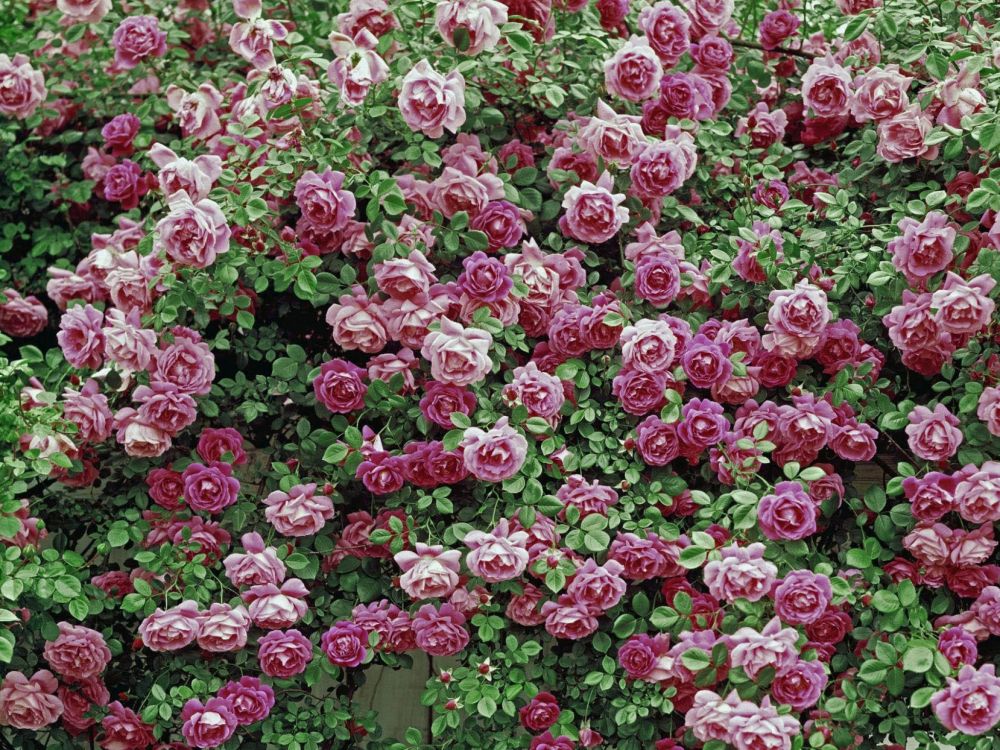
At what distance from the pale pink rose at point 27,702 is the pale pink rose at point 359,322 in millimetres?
756

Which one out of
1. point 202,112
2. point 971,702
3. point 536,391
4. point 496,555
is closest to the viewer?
point 971,702

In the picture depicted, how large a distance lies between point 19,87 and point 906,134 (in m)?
1.76

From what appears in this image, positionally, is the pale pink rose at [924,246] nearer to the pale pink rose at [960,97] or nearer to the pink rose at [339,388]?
the pale pink rose at [960,97]

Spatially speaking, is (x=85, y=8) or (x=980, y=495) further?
(x=85, y=8)

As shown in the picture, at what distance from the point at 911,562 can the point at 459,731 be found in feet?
2.62

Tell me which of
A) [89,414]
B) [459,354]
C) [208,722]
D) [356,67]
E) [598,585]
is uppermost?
[356,67]

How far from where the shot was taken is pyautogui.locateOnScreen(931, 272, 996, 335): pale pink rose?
1.94 m

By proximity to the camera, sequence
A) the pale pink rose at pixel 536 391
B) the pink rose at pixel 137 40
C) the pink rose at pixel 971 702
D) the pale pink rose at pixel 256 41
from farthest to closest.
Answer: the pink rose at pixel 137 40
the pale pink rose at pixel 256 41
the pale pink rose at pixel 536 391
the pink rose at pixel 971 702

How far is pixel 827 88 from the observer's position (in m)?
2.31

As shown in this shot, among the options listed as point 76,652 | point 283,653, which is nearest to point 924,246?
point 283,653

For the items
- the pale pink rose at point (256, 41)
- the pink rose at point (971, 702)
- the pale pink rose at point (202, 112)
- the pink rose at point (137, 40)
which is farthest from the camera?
the pink rose at point (137, 40)

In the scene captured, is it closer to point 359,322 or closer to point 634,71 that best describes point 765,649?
point 359,322

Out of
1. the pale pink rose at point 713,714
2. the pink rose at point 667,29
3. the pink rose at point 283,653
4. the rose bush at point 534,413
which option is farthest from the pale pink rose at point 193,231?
the pale pink rose at point 713,714

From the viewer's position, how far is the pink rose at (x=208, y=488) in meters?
2.09
